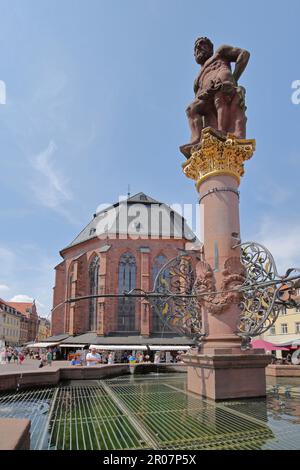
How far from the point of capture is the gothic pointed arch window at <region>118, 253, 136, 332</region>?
35562 millimetres

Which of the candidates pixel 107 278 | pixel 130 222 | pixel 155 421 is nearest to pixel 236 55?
pixel 155 421

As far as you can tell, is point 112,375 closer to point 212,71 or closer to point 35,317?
point 212,71

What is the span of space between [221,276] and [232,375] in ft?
5.85

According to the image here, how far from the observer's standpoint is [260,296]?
5711 millimetres

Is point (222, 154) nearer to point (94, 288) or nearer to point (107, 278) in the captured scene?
point (107, 278)

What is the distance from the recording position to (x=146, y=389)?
26.0 feet

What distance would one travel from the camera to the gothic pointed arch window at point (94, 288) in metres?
37.5

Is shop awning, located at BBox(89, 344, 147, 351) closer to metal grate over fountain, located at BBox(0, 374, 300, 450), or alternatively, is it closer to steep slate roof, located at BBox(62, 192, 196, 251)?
steep slate roof, located at BBox(62, 192, 196, 251)

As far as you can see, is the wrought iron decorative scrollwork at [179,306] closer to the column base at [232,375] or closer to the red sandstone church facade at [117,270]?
the column base at [232,375]

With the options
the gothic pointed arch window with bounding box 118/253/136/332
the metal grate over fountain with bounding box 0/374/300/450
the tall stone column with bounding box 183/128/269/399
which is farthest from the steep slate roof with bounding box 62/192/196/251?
the metal grate over fountain with bounding box 0/374/300/450

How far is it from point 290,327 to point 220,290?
132 feet

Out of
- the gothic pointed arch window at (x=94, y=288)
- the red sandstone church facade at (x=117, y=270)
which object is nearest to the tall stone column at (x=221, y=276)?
the red sandstone church facade at (x=117, y=270)
